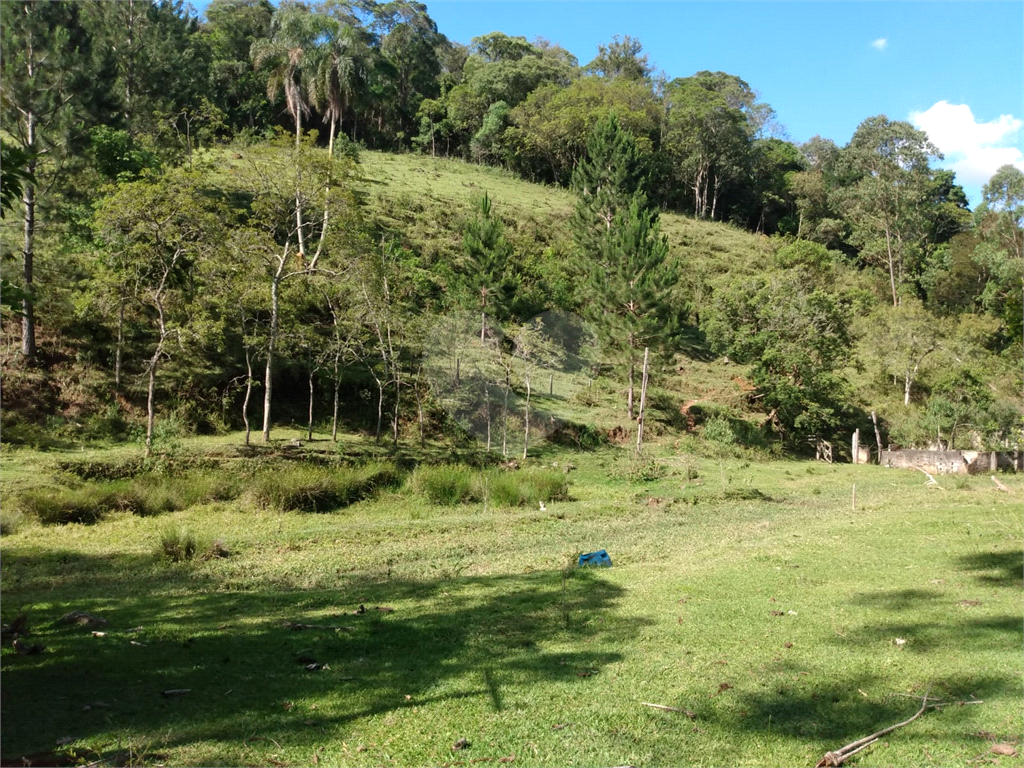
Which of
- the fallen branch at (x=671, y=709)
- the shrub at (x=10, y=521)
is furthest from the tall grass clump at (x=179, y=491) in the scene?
the fallen branch at (x=671, y=709)

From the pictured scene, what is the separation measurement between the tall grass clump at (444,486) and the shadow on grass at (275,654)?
8041mm

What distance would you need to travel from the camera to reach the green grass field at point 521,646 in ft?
14.9

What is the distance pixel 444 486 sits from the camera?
17.8 m

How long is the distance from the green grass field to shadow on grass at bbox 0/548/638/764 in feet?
0.10

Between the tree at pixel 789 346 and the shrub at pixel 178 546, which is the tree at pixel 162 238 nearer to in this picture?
the shrub at pixel 178 546

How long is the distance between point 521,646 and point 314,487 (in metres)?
10.7

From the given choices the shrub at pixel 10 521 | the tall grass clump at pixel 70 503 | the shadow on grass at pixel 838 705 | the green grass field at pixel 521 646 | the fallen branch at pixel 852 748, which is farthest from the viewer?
the tall grass clump at pixel 70 503

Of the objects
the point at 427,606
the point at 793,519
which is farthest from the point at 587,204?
the point at 427,606

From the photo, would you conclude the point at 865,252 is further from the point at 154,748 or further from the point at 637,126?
the point at 154,748

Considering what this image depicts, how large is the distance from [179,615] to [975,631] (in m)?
7.97

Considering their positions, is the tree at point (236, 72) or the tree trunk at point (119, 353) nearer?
the tree trunk at point (119, 353)

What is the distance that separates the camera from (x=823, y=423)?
31.0 metres

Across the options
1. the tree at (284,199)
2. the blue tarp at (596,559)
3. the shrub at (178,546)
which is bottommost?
the shrub at (178,546)

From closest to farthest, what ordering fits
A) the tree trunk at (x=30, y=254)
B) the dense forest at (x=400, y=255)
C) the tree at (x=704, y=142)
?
the tree trunk at (x=30, y=254) < the dense forest at (x=400, y=255) < the tree at (x=704, y=142)
